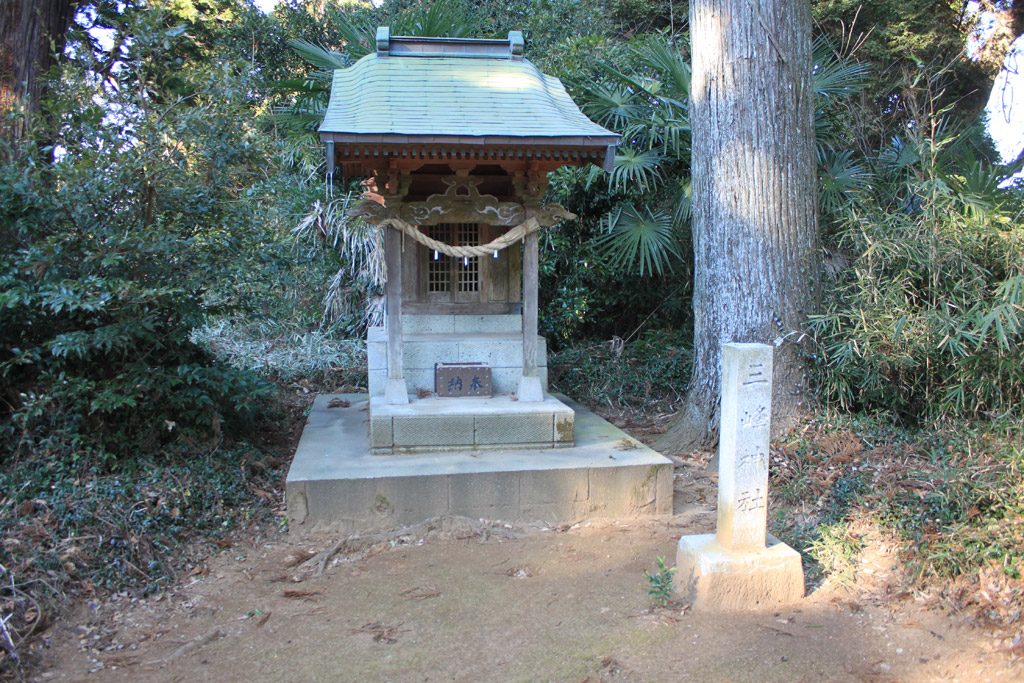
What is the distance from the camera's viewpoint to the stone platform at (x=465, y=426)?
6.12 metres

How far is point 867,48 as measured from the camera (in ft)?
38.7

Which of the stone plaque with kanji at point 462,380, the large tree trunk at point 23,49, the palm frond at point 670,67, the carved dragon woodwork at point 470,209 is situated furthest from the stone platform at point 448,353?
the large tree trunk at point 23,49

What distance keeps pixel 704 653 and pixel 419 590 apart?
1746 mm

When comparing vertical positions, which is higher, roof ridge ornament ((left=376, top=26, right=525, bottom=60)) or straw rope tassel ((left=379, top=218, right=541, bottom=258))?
roof ridge ornament ((left=376, top=26, right=525, bottom=60))

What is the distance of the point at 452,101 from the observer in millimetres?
6363

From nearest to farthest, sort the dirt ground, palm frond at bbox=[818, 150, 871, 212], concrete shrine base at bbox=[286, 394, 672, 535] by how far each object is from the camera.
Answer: the dirt ground < concrete shrine base at bbox=[286, 394, 672, 535] < palm frond at bbox=[818, 150, 871, 212]

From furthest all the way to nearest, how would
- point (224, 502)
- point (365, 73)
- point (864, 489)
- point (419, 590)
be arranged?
point (365, 73) < point (224, 502) < point (864, 489) < point (419, 590)

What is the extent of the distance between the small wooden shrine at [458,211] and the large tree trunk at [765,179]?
1.42 meters

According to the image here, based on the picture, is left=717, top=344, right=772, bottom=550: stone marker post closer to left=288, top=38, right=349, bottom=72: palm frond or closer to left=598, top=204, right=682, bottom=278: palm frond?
left=598, top=204, right=682, bottom=278: palm frond

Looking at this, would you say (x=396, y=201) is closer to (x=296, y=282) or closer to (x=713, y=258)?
(x=713, y=258)

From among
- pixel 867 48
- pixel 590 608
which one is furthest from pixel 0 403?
pixel 867 48

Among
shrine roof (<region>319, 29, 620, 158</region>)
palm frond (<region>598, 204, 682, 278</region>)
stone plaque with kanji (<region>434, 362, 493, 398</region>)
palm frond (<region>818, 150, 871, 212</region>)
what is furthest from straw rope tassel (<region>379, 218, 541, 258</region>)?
palm frond (<region>818, 150, 871, 212</region>)

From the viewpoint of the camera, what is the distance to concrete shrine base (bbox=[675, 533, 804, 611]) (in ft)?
13.4

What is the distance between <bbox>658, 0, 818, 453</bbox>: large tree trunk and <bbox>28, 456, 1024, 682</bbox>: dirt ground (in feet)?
8.26
